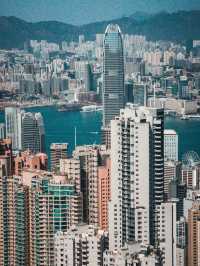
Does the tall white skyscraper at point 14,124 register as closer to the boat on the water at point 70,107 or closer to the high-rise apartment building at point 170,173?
the boat on the water at point 70,107

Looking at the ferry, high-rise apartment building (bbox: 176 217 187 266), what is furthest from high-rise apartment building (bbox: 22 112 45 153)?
high-rise apartment building (bbox: 176 217 187 266)

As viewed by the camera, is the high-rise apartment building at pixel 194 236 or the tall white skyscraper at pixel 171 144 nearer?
the high-rise apartment building at pixel 194 236

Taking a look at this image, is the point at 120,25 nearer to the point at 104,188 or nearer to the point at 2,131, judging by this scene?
the point at 2,131

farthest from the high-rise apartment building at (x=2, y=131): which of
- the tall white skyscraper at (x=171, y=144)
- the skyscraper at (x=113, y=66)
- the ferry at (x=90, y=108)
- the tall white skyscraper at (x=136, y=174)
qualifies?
the tall white skyscraper at (x=136, y=174)

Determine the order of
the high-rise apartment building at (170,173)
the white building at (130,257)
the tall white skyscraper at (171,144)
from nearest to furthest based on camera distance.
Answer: the white building at (130,257) → the high-rise apartment building at (170,173) → the tall white skyscraper at (171,144)

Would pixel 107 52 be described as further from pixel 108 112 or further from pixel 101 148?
pixel 101 148

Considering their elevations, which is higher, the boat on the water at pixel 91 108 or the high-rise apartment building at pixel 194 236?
the boat on the water at pixel 91 108

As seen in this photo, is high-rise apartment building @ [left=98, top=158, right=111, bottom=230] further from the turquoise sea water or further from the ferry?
the ferry

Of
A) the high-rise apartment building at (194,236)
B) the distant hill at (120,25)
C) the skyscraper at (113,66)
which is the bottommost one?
the high-rise apartment building at (194,236)
